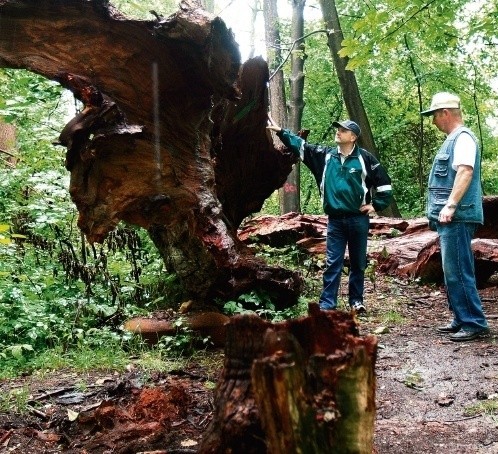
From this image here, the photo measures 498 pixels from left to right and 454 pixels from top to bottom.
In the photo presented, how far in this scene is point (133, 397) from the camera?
12.5 ft

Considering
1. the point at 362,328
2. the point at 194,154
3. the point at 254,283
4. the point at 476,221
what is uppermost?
the point at 194,154

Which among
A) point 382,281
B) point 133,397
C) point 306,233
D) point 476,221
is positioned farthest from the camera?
point 306,233

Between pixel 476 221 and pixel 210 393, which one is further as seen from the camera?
pixel 476 221

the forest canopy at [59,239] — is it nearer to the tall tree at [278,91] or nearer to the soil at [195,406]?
the soil at [195,406]

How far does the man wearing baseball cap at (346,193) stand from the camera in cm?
591

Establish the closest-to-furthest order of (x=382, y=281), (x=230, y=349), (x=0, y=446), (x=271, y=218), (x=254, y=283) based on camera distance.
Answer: (x=230, y=349) → (x=0, y=446) → (x=254, y=283) → (x=382, y=281) → (x=271, y=218)

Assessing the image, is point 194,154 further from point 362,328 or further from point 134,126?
point 362,328

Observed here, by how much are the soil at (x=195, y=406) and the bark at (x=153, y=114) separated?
116 centimetres

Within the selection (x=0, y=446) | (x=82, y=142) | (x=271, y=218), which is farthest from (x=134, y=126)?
(x=271, y=218)

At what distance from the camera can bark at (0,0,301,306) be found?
409 cm

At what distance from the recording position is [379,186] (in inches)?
238

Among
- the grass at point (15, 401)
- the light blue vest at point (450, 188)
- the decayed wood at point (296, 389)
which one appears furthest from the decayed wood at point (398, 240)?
the decayed wood at point (296, 389)

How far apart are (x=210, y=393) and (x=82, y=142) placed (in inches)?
84.2

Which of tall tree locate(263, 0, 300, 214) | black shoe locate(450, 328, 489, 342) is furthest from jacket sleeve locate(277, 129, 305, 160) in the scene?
tall tree locate(263, 0, 300, 214)
